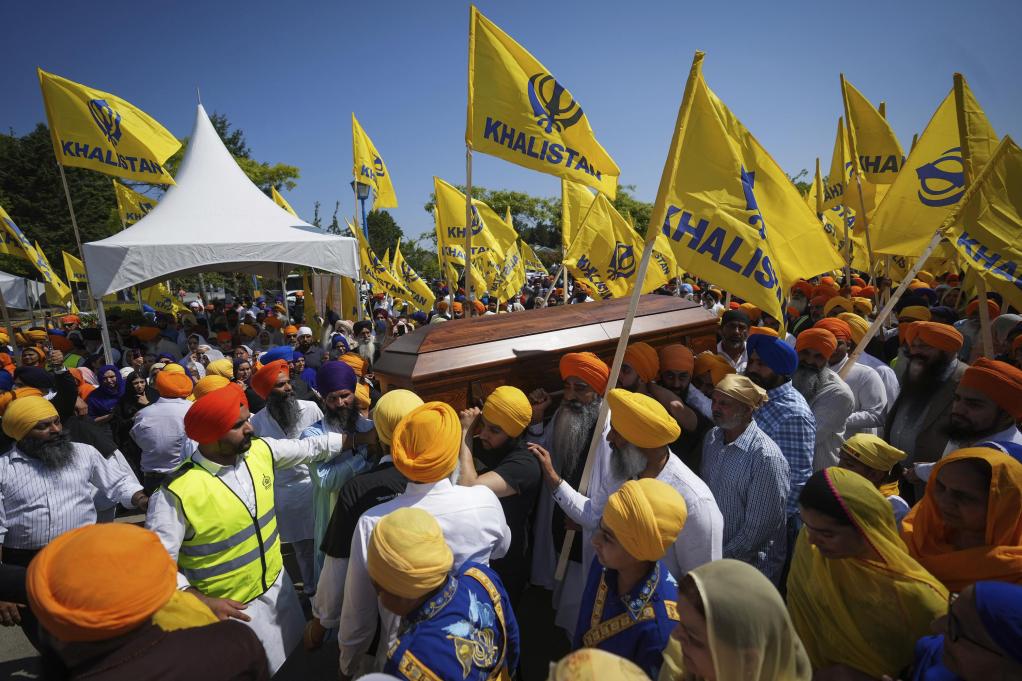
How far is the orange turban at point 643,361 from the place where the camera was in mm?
3500

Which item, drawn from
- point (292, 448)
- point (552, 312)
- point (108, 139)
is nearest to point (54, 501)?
point (292, 448)

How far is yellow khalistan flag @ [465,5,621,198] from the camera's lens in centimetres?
425

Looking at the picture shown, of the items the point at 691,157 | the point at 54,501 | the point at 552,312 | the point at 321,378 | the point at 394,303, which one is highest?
the point at 691,157

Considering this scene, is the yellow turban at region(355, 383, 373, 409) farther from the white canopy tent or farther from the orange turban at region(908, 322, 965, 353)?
the white canopy tent

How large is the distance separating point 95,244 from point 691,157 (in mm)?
6659

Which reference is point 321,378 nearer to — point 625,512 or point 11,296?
point 625,512

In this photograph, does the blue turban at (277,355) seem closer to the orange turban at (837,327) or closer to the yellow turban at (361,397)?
the yellow turban at (361,397)

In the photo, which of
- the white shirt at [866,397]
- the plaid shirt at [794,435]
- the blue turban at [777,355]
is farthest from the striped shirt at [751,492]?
the white shirt at [866,397]

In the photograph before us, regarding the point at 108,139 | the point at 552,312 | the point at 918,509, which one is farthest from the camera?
the point at 108,139

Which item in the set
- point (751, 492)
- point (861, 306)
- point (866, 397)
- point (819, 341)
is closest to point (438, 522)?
point (751, 492)

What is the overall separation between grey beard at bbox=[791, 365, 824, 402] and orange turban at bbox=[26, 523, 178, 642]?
11.6ft

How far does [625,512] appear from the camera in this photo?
65.1 inches

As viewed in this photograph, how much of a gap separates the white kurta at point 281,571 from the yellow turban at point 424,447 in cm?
83

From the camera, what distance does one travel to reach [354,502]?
224 cm
